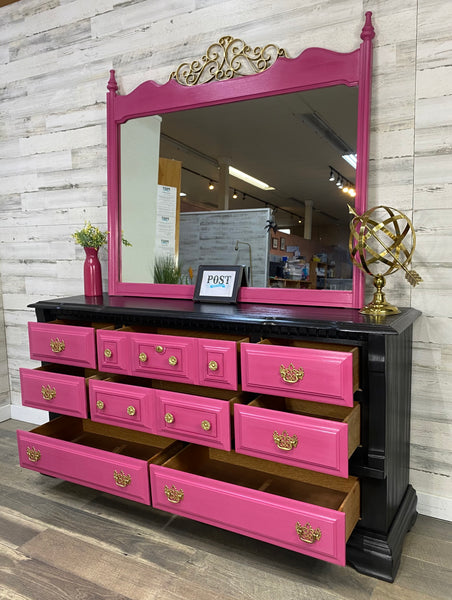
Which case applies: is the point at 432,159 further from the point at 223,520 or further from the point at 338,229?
the point at 223,520

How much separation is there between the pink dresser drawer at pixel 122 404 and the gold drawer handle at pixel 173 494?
0.76ft

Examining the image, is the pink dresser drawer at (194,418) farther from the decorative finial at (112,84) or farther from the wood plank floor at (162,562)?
the decorative finial at (112,84)

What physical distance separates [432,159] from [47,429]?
6.97ft

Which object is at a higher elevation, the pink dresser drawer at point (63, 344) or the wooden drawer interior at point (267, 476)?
the pink dresser drawer at point (63, 344)

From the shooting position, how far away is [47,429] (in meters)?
2.09

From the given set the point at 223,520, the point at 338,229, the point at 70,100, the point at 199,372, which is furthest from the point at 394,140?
the point at 70,100

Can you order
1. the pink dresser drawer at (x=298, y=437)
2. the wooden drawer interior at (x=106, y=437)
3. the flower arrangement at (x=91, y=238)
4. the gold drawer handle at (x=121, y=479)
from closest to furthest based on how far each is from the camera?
the pink dresser drawer at (x=298, y=437) < the gold drawer handle at (x=121, y=479) < the wooden drawer interior at (x=106, y=437) < the flower arrangement at (x=91, y=238)

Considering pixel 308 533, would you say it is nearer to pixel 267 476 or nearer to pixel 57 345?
pixel 267 476

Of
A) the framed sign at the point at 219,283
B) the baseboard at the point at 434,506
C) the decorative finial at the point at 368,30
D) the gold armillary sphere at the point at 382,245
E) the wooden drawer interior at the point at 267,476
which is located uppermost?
the decorative finial at the point at 368,30

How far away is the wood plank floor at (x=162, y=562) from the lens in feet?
4.69

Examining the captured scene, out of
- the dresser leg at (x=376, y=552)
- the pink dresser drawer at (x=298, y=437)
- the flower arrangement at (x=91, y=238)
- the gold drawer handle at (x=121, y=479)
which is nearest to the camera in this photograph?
the pink dresser drawer at (x=298, y=437)

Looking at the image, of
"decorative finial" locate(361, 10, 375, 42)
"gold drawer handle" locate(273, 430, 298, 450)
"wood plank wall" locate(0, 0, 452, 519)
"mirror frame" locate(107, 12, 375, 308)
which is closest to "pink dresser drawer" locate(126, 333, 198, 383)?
"gold drawer handle" locate(273, 430, 298, 450)

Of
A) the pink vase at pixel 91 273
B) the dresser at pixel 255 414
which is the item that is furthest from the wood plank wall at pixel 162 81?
the pink vase at pixel 91 273

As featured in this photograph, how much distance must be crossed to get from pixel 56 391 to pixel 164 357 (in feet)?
2.06
